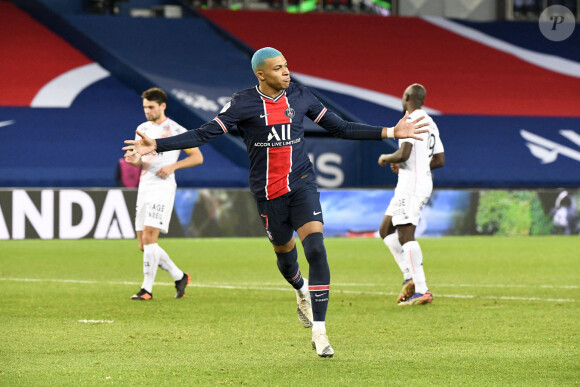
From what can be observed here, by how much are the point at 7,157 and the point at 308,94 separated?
18542mm

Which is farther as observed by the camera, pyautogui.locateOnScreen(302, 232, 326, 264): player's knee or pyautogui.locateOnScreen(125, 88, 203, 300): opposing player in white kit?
pyautogui.locateOnScreen(125, 88, 203, 300): opposing player in white kit

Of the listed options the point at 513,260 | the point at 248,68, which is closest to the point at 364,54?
the point at 248,68

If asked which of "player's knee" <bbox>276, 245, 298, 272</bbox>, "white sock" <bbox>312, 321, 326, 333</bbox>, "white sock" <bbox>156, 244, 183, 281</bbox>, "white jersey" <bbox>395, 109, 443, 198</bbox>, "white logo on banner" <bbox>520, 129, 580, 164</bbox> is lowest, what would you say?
"white logo on banner" <bbox>520, 129, 580, 164</bbox>

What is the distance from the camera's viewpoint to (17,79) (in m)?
26.6

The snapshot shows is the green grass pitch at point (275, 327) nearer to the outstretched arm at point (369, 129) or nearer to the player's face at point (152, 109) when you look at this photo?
the outstretched arm at point (369, 129)

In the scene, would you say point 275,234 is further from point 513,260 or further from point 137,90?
point 137,90

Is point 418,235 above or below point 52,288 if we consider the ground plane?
below

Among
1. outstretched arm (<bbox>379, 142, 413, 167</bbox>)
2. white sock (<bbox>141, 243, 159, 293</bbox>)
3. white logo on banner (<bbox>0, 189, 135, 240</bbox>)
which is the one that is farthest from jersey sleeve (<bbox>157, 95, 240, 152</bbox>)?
white logo on banner (<bbox>0, 189, 135, 240</bbox>)

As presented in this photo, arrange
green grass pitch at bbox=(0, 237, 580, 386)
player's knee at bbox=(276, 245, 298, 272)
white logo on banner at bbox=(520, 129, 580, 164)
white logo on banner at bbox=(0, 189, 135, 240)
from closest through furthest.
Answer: green grass pitch at bbox=(0, 237, 580, 386) → player's knee at bbox=(276, 245, 298, 272) → white logo on banner at bbox=(0, 189, 135, 240) → white logo on banner at bbox=(520, 129, 580, 164)

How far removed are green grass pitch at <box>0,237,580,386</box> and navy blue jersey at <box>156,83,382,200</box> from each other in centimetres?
113

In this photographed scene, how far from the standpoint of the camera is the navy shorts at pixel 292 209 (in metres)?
6.98

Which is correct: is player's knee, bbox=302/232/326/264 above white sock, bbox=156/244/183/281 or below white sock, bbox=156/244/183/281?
above

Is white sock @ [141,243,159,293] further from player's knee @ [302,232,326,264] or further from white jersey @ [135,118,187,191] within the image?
player's knee @ [302,232,326,264]

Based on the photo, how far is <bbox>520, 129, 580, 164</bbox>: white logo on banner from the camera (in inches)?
1139
